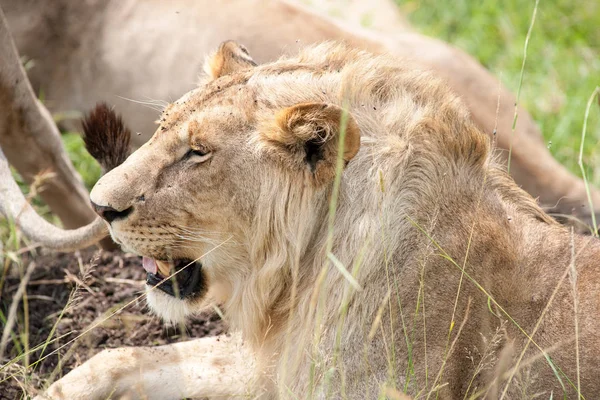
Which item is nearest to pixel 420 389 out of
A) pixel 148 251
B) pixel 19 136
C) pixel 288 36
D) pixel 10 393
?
pixel 148 251

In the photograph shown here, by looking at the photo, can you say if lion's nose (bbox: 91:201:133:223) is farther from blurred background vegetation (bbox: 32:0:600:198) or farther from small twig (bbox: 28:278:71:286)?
blurred background vegetation (bbox: 32:0:600:198)

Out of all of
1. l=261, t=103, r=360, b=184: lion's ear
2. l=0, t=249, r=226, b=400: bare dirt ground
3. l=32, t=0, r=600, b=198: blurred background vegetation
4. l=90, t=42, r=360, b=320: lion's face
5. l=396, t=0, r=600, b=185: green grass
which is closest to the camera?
l=261, t=103, r=360, b=184: lion's ear

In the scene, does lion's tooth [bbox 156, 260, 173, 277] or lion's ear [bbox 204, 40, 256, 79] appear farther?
lion's ear [bbox 204, 40, 256, 79]

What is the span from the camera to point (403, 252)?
2.74 metres

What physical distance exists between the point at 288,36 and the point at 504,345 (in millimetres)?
2723

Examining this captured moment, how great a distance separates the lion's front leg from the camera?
3.09m

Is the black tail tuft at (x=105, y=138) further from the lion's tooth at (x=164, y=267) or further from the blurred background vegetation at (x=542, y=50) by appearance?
the blurred background vegetation at (x=542, y=50)

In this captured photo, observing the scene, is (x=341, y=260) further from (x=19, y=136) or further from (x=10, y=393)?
(x=19, y=136)

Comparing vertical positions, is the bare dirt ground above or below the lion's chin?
below

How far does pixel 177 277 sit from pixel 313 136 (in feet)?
2.36

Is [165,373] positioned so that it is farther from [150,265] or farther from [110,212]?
[110,212]

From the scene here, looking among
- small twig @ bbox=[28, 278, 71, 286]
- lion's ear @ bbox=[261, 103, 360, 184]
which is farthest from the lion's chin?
small twig @ bbox=[28, 278, 71, 286]

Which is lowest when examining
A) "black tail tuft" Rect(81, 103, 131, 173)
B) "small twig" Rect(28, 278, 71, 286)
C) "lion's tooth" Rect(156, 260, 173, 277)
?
"small twig" Rect(28, 278, 71, 286)

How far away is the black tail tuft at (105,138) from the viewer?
313 centimetres
